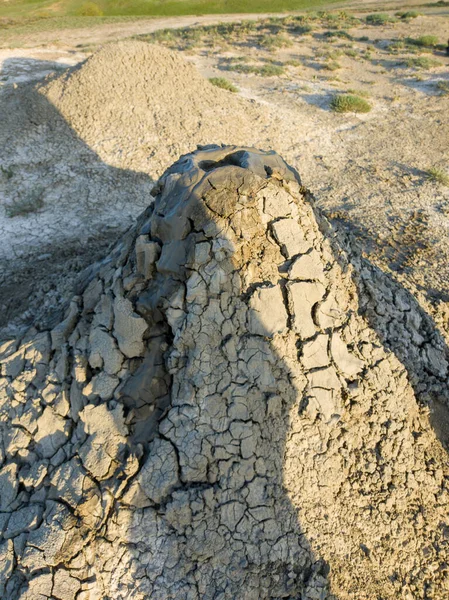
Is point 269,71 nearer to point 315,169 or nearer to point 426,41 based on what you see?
point 315,169

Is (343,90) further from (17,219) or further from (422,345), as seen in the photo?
(422,345)

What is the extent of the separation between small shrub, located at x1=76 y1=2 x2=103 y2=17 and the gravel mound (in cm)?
2300

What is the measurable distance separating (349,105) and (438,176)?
3616 millimetres

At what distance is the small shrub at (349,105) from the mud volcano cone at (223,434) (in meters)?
8.37

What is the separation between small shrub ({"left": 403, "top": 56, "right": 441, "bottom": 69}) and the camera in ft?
41.5

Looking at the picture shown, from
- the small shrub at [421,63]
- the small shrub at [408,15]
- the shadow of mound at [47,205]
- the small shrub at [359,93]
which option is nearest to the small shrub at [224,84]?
the small shrub at [359,93]

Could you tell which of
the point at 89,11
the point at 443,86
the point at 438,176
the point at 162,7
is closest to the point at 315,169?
the point at 438,176

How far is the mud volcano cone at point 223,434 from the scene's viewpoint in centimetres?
237

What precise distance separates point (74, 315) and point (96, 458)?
1.12 meters

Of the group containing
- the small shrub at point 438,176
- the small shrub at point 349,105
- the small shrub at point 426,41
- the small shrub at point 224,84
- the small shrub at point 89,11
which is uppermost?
the small shrub at point 89,11

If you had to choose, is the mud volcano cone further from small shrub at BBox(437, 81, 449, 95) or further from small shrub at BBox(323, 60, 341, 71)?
small shrub at BBox(323, 60, 341, 71)

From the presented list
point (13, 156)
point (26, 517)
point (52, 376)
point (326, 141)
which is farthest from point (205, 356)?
point (326, 141)

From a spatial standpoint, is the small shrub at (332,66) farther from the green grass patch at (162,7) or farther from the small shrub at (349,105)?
the green grass patch at (162,7)

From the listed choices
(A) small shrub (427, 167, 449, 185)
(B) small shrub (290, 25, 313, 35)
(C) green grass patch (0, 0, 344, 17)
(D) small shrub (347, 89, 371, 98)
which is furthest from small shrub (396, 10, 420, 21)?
(A) small shrub (427, 167, 449, 185)
